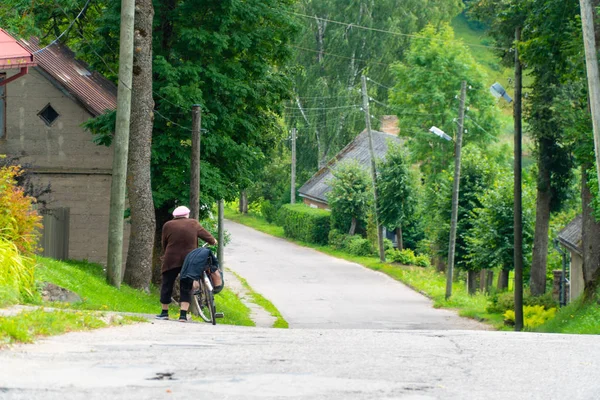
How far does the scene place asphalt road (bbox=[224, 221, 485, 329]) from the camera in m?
33.0

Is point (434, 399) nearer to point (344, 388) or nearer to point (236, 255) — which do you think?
point (344, 388)

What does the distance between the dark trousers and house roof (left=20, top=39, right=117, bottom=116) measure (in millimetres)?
13669

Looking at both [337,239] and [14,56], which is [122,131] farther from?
[337,239]

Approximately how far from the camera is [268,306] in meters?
35.8

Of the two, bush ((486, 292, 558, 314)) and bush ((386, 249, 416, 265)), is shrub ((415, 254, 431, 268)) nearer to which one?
bush ((386, 249, 416, 265))

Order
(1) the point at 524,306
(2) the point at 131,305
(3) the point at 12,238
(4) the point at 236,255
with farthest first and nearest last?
(4) the point at 236,255 < (1) the point at 524,306 < (2) the point at 131,305 < (3) the point at 12,238

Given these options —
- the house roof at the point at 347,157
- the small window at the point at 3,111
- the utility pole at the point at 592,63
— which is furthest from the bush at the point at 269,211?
the utility pole at the point at 592,63

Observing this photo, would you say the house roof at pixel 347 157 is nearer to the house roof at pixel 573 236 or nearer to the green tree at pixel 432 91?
the green tree at pixel 432 91

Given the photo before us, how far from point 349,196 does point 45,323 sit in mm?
51096

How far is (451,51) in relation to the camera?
65.7 m

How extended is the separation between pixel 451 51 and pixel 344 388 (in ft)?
194

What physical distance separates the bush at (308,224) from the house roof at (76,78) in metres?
32.7

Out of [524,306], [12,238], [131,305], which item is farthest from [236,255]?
[12,238]

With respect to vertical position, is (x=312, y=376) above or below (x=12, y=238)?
below
